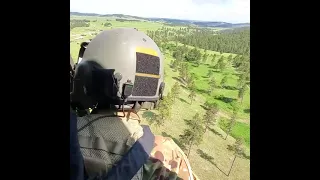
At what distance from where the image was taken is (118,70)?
65.2 inches

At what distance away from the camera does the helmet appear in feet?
5.24

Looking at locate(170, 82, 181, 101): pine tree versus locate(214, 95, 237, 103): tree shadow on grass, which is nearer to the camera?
locate(170, 82, 181, 101): pine tree

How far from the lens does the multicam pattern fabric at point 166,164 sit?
139cm

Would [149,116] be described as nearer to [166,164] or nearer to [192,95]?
[192,95]

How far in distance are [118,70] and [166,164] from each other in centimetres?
51

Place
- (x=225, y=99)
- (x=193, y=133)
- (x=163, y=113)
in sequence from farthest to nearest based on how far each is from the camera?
(x=225, y=99)
(x=163, y=113)
(x=193, y=133)

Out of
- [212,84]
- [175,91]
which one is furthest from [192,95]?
[212,84]

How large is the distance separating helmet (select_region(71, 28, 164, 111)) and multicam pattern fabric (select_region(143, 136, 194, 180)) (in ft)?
0.96

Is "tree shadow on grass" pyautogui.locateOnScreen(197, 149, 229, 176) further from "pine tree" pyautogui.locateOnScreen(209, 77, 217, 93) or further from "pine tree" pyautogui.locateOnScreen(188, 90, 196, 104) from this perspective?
"pine tree" pyautogui.locateOnScreen(209, 77, 217, 93)

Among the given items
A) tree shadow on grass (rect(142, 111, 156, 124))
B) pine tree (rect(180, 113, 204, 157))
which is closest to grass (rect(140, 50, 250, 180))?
tree shadow on grass (rect(142, 111, 156, 124))
